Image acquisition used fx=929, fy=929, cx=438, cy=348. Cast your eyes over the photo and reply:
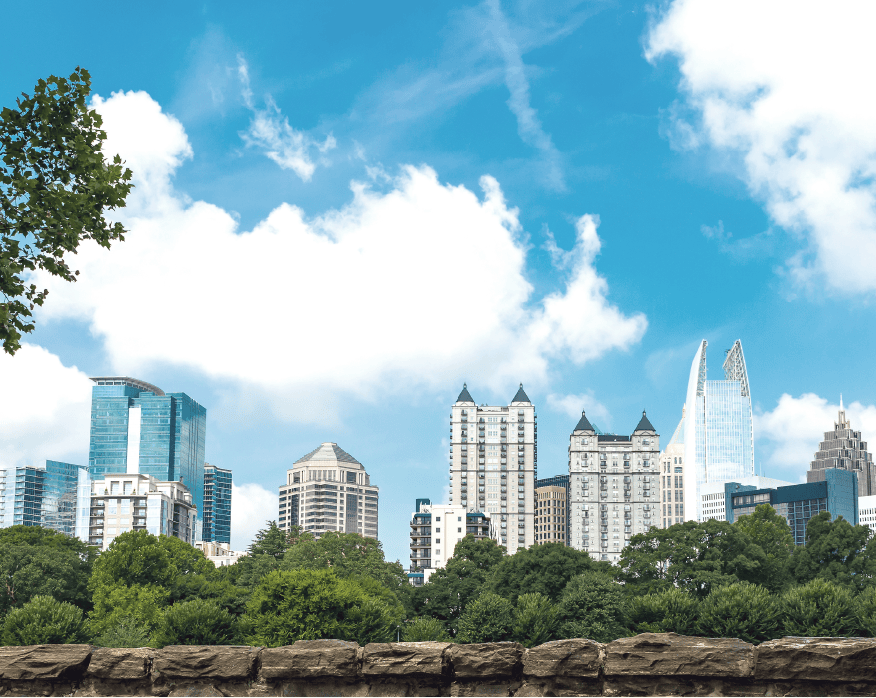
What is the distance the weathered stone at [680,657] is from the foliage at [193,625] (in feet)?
190

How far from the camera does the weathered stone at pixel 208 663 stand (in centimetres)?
1217

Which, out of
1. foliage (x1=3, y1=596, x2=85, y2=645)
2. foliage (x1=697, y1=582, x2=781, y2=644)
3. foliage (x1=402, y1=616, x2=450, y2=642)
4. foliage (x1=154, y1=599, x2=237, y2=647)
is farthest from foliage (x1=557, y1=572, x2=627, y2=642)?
foliage (x1=3, y1=596, x2=85, y2=645)

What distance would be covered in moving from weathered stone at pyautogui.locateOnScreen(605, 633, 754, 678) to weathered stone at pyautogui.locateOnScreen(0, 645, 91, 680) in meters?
6.92

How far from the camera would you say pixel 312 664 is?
12.0 metres

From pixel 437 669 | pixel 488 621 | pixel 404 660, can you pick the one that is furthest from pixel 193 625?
pixel 437 669

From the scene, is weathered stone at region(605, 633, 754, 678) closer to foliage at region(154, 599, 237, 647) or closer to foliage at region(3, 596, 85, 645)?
foliage at region(3, 596, 85, 645)

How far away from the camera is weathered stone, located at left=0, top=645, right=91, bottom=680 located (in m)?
12.0

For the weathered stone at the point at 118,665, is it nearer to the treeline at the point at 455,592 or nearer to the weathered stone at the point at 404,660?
the weathered stone at the point at 404,660

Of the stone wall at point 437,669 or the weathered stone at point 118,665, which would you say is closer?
the stone wall at point 437,669

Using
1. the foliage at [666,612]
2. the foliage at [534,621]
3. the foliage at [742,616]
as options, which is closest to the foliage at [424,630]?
the foliage at [534,621]

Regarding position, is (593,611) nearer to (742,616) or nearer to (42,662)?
(742,616)

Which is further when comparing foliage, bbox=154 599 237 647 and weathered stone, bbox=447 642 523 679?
foliage, bbox=154 599 237 647

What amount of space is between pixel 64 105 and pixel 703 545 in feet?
239

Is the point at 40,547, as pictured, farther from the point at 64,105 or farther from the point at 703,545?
the point at 64,105
